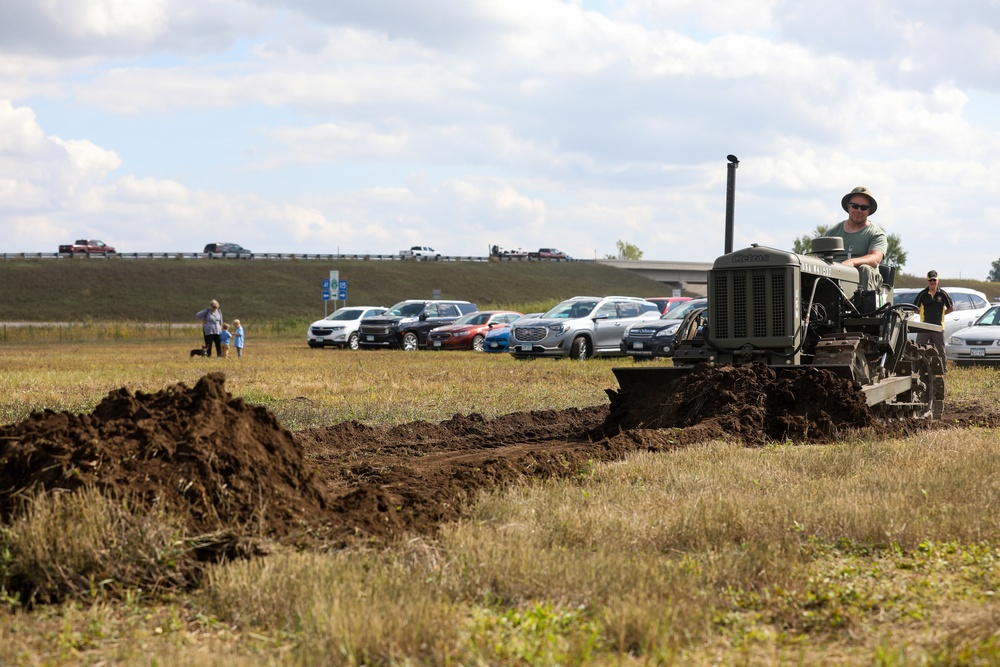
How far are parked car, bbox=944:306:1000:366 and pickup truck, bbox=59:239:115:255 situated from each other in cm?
7819

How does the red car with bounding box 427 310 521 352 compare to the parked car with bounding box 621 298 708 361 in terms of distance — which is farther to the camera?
the red car with bounding box 427 310 521 352

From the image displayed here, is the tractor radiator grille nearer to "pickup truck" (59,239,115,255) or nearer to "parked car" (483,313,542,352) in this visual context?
"parked car" (483,313,542,352)

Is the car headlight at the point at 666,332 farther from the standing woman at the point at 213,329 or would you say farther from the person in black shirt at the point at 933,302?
the standing woman at the point at 213,329

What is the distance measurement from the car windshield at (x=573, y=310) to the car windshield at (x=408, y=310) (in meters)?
10.6

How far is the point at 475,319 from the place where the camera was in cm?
3538

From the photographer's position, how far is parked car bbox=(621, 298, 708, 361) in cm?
2448

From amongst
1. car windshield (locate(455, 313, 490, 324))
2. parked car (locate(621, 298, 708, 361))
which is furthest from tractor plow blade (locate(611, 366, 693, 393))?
car windshield (locate(455, 313, 490, 324))

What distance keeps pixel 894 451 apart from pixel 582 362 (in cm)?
1629

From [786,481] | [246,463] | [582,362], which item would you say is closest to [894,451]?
[786,481]

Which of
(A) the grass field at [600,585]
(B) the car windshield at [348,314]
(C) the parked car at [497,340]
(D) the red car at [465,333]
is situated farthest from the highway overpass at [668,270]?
(A) the grass field at [600,585]

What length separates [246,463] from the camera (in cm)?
591

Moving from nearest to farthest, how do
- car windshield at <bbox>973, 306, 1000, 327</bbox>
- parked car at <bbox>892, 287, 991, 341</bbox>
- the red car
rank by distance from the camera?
car windshield at <bbox>973, 306, 1000, 327</bbox> < parked car at <bbox>892, 287, 991, 341</bbox> < the red car

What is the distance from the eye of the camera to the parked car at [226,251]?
91188 mm

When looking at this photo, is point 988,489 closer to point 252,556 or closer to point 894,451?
point 894,451
